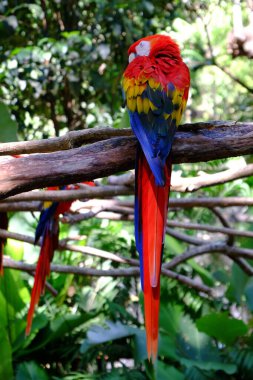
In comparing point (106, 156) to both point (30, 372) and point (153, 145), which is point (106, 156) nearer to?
point (153, 145)

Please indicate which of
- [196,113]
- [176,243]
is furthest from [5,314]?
[196,113]

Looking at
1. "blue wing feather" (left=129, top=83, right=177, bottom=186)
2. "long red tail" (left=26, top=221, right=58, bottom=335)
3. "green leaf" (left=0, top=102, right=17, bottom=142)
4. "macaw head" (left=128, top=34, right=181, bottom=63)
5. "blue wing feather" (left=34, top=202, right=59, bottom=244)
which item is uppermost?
"macaw head" (left=128, top=34, right=181, bottom=63)

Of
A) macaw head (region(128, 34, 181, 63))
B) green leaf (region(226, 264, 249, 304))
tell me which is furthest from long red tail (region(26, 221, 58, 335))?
green leaf (region(226, 264, 249, 304))

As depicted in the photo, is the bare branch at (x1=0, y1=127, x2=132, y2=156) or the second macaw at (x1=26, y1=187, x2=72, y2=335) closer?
the bare branch at (x1=0, y1=127, x2=132, y2=156)

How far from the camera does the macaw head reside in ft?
3.87

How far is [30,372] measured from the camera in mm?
2143

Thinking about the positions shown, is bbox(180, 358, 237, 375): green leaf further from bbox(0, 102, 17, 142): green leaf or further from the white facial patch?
the white facial patch

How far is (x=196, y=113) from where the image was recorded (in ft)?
20.8

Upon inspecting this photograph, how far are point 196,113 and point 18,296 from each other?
4.44 m

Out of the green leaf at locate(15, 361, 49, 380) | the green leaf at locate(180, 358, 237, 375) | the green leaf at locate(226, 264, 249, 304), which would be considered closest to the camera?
the green leaf at locate(180, 358, 237, 375)

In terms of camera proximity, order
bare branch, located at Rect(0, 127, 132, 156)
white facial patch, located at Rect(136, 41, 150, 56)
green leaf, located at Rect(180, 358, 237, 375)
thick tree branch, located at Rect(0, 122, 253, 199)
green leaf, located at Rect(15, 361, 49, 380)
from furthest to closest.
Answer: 1. green leaf, located at Rect(15, 361, 49, 380)
2. green leaf, located at Rect(180, 358, 237, 375)
3. white facial patch, located at Rect(136, 41, 150, 56)
4. bare branch, located at Rect(0, 127, 132, 156)
5. thick tree branch, located at Rect(0, 122, 253, 199)

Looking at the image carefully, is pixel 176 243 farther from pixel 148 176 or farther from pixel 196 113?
pixel 196 113

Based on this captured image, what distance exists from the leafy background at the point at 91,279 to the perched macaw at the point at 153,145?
68 cm

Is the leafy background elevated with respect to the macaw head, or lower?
lower
